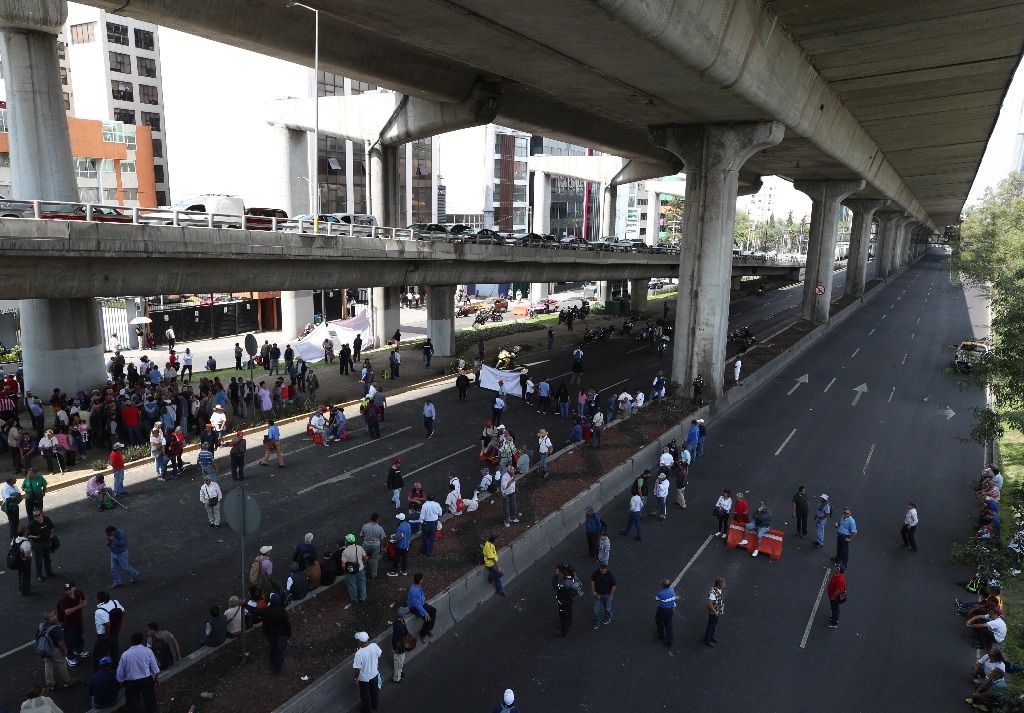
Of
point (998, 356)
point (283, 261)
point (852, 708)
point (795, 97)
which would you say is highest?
point (795, 97)

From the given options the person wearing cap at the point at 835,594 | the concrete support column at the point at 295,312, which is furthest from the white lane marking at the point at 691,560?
the concrete support column at the point at 295,312

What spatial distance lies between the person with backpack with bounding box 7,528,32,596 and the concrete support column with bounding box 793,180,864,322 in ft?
169

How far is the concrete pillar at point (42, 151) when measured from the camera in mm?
21766

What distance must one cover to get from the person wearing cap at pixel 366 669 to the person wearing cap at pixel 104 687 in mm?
3420

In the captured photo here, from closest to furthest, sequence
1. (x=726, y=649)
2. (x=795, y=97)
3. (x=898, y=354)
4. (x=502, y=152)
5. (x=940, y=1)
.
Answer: (x=726, y=649) < (x=940, y=1) < (x=795, y=97) < (x=898, y=354) < (x=502, y=152)

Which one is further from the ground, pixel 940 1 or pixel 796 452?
pixel 940 1

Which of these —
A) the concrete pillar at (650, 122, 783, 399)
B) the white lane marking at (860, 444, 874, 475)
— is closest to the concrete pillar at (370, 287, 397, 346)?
the concrete pillar at (650, 122, 783, 399)

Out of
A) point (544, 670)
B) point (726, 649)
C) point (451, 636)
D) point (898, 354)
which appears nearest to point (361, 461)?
point (451, 636)

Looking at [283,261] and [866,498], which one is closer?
[866,498]

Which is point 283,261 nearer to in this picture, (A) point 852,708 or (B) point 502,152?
(A) point 852,708

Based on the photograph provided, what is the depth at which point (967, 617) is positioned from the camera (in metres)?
14.2

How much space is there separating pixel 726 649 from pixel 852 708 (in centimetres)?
228

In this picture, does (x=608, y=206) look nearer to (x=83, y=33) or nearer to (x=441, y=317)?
(x=441, y=317)

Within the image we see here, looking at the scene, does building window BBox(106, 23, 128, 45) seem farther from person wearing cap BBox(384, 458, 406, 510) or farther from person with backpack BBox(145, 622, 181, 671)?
person with backpack BBox(145, 622, 181, 671)
